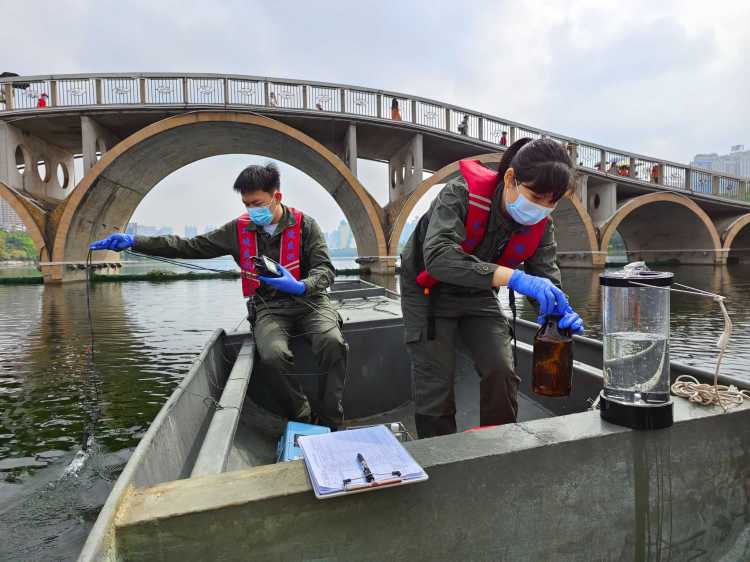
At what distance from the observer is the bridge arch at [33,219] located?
18156 mm

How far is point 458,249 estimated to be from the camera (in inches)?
82.5

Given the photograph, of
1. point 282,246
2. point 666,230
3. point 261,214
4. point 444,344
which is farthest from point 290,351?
point 666,230

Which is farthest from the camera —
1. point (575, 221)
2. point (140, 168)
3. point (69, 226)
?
point (575, 221)

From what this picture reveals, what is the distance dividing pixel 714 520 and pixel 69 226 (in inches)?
865

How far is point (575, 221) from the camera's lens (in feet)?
85.3

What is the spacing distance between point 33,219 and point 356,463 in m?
22.2

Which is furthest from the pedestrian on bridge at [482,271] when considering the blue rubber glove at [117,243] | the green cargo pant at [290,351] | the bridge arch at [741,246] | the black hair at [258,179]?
the bridge arch at [741,246]

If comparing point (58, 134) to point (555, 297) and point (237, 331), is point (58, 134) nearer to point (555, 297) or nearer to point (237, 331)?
point (237, 331)

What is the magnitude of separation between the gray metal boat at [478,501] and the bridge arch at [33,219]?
20.7 metres

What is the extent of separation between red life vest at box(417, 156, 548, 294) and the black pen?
3.89 ft

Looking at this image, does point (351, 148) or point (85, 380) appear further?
point (351, 148)

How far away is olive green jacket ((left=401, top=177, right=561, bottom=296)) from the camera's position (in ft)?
6.74

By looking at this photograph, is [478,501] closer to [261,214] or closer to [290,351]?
[290,351]

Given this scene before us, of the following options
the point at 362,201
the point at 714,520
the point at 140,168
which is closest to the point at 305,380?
the point at 714,520
